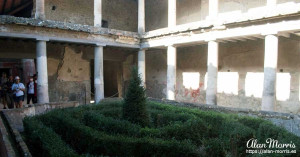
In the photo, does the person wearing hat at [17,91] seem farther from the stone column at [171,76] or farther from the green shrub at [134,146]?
the stone column at [171,76]

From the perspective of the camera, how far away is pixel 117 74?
15.6 metres

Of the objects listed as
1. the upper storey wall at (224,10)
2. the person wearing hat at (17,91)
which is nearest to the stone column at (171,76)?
the upper storey wall at (224,10)

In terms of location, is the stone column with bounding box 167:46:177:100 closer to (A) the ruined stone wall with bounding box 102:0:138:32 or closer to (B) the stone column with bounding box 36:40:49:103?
(A) the ruined stone wall with bounding box 102:0:138:32

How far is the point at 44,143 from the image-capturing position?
3.78 meters

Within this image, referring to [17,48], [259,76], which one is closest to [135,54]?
[17,48]

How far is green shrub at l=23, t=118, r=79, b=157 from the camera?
3330 mm

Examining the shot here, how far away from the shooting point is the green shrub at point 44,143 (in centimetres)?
333

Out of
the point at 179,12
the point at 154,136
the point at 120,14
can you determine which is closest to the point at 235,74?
the point at 179,12

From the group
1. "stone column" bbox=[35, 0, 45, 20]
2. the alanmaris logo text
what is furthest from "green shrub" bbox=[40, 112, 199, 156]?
"stone column" bbox=[35, 0, 45, 20]

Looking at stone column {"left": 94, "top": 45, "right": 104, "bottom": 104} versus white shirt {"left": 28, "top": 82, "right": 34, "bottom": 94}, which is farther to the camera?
stone column {"left": 94, "top": 45, "right": 104, "bottom": 104}

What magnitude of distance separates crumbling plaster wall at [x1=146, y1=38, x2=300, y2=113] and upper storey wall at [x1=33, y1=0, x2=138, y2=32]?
2721 millimetres

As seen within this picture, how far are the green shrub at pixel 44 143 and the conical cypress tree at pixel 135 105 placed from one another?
1.77 meters

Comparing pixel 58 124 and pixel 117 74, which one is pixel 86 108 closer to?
pixel 58 124

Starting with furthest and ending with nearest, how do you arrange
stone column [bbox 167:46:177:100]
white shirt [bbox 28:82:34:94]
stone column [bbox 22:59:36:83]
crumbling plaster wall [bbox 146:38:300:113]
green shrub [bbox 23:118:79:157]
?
stone column [bbox 22:59:36:83] < stone column [bbox 167:46:177:100] < crumbling plaster wall [bbox 146:38:300:113] < white shirt [bbox 28:82:34:94] < green shrub [bbox 23:118:79:157]
